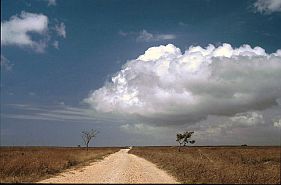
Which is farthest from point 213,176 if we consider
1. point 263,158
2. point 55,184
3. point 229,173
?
point 263,158

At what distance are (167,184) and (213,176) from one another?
303 cm

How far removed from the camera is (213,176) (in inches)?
788

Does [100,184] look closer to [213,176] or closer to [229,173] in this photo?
[213,176]

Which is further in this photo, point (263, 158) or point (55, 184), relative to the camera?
point (263, 158)

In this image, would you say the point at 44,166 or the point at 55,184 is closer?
the point at 55,184

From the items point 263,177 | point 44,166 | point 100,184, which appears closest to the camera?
point 100,184

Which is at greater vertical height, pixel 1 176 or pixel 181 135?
pixel 181 135

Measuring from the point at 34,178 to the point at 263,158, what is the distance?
2893cm

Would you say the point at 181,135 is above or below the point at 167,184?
above

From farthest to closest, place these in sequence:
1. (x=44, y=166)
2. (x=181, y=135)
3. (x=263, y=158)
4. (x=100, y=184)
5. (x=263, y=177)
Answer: (x=181, y=135), (x=263, y=158), (x=44, y=166), (x=263, y=177), (x=100, y=184)

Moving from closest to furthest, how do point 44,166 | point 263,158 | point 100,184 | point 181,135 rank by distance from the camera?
point 100,184
point 44,166
point 263,158
point 181,135

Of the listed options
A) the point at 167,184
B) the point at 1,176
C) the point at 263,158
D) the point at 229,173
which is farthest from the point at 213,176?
the point at 263,158

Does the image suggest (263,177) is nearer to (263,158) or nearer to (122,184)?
(122,184)

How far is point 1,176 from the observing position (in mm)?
23219
